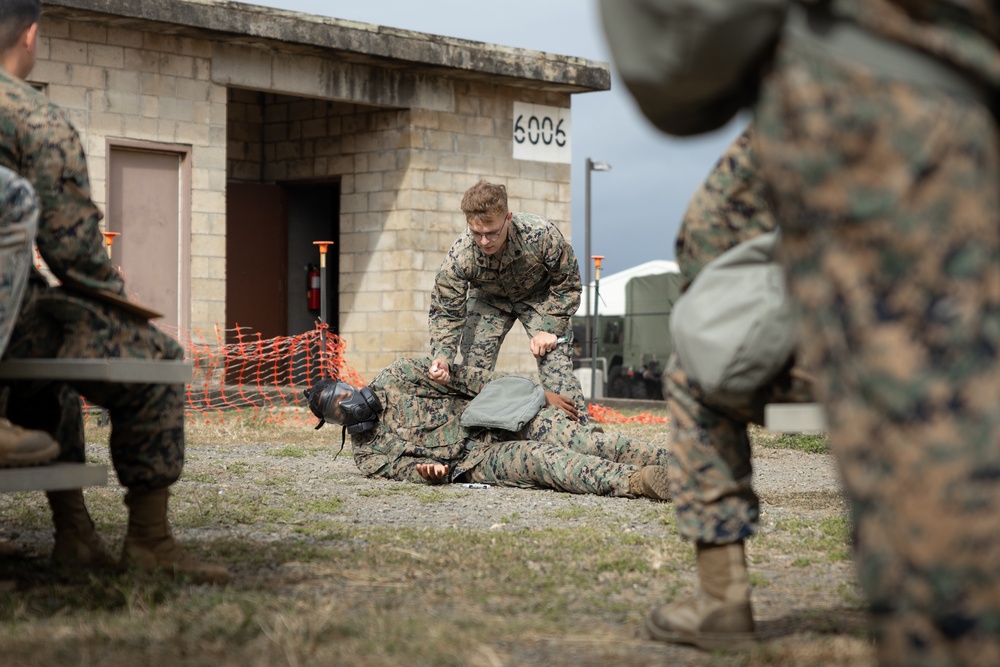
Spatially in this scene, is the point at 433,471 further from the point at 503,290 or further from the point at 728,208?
the point at 728,208

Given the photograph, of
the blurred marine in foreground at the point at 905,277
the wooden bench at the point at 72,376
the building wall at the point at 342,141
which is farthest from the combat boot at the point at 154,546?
the building wall at the point at 342,141

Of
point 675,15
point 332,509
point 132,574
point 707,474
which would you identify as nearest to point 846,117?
point 675,15

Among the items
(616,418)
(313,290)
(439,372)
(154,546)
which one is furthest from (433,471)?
(313,290)

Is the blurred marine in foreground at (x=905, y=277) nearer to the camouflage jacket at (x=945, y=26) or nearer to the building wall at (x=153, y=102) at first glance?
the camouflage jacket at (x=945, y=26)

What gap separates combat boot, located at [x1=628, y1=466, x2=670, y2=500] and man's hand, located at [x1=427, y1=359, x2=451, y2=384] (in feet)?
4.40

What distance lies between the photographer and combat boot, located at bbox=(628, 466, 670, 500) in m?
6.45

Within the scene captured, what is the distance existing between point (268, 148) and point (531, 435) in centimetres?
1126

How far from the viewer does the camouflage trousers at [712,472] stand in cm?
299

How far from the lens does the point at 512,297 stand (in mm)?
8758

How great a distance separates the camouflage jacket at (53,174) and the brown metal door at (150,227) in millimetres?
10273

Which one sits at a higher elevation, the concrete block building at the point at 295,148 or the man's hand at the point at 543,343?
the concrete block building at the point at 295,148

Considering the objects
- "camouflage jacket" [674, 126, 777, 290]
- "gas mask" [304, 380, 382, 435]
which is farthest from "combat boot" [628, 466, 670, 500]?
"camouflage jacket" [674, 126, 777, 290]

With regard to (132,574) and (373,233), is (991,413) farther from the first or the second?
(373,233)

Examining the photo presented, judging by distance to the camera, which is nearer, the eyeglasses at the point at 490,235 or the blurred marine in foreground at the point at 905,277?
the blurred marine in foreground at the point at 905,277
